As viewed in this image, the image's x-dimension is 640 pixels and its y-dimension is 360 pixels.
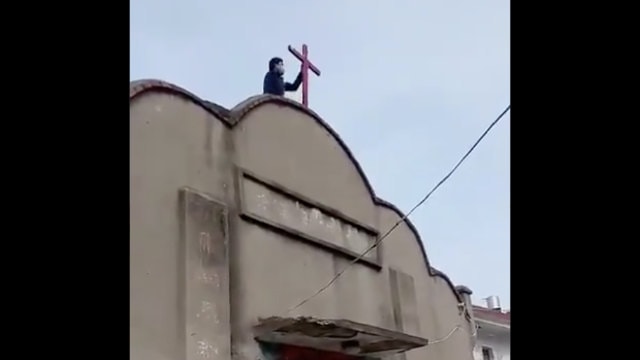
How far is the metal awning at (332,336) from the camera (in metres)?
6.46

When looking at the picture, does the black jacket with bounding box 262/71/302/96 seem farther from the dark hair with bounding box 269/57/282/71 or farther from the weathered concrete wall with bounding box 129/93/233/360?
the weathered concrete wall with bounding box 129/93/233/360

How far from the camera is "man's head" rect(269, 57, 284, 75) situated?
27.7 ft

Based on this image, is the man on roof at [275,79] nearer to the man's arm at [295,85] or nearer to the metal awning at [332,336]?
the man's arm at [295,85]

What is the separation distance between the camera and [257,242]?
6.77m

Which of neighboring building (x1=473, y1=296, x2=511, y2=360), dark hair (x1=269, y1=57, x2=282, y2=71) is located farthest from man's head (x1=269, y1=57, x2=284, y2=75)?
neighboring building (x1=473, y1=296, x2=511, y2=360)

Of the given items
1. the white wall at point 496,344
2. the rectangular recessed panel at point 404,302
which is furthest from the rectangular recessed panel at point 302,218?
the white wall at point 496,344

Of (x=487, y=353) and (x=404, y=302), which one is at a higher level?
(x=487, y=353)

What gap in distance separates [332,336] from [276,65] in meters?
2.88

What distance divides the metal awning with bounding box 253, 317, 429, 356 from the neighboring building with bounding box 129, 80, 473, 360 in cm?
1

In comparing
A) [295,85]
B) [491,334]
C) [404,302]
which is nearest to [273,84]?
[295,85]

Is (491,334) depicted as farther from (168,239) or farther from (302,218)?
(168,239)
